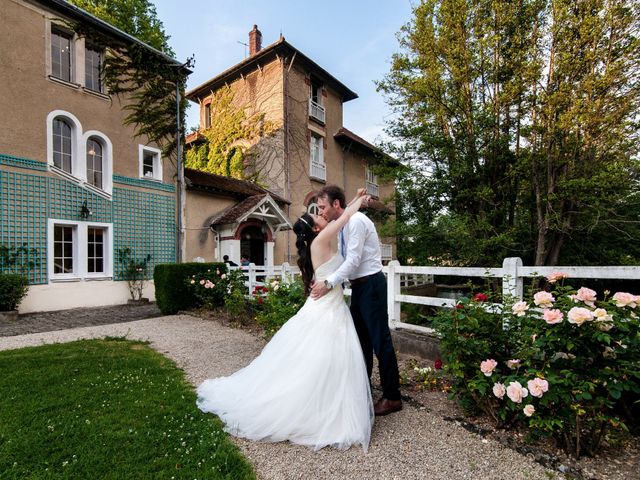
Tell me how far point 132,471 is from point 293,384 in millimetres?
1176

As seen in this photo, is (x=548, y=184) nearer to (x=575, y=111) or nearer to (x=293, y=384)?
(x=575, y=111)

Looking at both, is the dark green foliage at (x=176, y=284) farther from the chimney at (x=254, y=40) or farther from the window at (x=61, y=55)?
the chimney at (x=254, y=40)

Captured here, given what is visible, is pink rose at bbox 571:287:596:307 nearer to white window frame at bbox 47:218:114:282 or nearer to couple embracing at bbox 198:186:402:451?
couple embracing at bbox 198:186:402:451

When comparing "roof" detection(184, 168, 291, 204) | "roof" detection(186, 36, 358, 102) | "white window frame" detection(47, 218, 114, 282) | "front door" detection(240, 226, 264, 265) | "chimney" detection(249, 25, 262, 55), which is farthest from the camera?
"chimney" detection(249, 25, 262, 55)

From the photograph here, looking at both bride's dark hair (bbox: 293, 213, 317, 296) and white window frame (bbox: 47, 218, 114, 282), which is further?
white window frame (bbox: 47, 218, 114, 282)

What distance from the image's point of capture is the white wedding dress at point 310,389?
256 cm

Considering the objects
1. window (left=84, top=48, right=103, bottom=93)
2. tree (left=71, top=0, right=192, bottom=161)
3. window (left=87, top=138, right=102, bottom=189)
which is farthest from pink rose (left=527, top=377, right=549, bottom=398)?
window (left=84, top=48, right=103, bottom=93)

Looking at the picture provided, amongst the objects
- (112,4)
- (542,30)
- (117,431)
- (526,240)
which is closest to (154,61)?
(112,4)

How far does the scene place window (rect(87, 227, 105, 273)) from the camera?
1034 centimetres

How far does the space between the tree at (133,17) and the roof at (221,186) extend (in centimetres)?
660

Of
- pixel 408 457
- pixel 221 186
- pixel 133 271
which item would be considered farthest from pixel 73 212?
pixel 408 457

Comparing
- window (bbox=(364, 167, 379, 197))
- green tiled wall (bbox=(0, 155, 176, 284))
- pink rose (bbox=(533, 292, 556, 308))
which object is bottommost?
pink rose (bbox=(533, 292, 556, 308))

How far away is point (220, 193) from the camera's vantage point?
13.4 m

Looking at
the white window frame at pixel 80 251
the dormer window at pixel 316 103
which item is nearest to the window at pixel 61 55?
the white window frame at pixel 80 251
